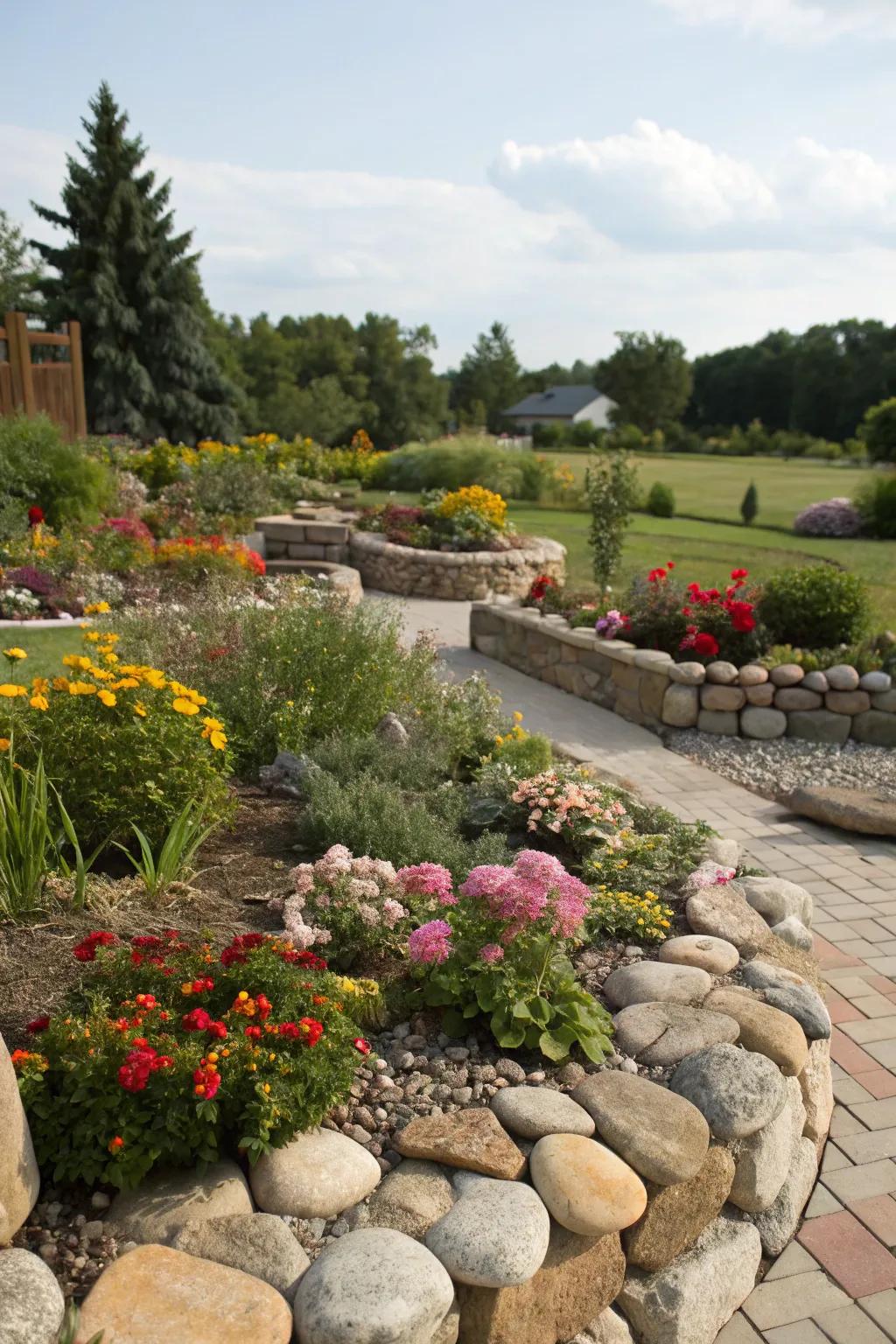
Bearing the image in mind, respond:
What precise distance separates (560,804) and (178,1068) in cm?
201

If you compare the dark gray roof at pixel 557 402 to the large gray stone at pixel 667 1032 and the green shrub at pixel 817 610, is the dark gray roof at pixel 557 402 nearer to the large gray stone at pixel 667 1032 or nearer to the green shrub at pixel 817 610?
the green shrub at pixel 817 610

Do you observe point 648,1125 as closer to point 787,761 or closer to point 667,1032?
point 667,1032

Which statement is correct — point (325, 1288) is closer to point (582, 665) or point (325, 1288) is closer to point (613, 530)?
point (582, 665)

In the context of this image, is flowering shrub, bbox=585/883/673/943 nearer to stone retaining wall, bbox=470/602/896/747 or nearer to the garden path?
the garden path

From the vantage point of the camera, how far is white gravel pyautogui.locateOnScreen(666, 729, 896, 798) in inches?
229

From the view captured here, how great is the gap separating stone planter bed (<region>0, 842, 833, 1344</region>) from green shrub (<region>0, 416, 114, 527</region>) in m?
8.36

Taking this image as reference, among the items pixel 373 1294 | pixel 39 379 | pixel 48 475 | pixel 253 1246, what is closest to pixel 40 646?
pixel 48 475

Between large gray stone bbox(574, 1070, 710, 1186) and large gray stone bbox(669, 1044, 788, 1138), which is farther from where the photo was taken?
large gray stone bbox(669, 1044, 788, 1138)

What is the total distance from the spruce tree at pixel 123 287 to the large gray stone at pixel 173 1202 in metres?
25.8

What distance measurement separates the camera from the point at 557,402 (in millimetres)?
65188

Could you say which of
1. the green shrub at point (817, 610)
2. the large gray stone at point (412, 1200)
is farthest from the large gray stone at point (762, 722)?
the large gray stone at point (412, 1200)

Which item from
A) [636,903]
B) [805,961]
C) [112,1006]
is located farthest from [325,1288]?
[805,961]

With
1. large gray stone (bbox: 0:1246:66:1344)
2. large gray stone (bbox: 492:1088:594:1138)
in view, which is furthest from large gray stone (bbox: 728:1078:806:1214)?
large gray stone (bbox: 0:1246:66:1344)

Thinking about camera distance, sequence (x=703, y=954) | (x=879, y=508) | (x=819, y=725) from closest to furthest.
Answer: (x=703, y=954)
(x=819, y=725)
(x=879, y=508)
